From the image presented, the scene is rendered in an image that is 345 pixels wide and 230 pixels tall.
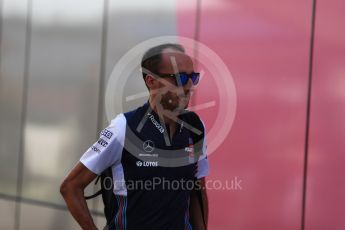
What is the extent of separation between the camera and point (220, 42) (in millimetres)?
4281

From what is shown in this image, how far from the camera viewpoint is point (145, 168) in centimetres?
245

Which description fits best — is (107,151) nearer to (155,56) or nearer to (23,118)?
(155,56)

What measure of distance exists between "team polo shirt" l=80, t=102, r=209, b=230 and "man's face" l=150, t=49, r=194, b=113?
Result: 82mm

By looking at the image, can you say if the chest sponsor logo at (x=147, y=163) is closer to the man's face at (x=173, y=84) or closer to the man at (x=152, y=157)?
the man at (x=152, y=157)

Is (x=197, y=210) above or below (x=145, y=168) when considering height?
below

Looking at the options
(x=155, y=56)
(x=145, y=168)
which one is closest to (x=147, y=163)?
(x=145, y=168)

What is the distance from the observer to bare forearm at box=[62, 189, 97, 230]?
8.23 ft

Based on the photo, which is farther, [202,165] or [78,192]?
[202,165]

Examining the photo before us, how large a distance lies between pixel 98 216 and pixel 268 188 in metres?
1.75

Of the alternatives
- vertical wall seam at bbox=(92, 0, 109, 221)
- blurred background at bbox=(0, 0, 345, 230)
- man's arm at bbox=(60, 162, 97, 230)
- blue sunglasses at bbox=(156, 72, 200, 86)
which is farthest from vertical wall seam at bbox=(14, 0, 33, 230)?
blue sunglasses at bbox=(156, 72, 200, 86)

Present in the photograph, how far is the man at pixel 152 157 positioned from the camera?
244cm

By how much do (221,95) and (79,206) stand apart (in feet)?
6.43

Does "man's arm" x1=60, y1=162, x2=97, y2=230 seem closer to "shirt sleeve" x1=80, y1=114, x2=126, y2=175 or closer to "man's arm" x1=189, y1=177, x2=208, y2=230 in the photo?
"shirt sleeve" x1=80, y1=114, x2=126, y2=175

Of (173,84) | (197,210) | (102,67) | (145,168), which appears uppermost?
(102,67)
